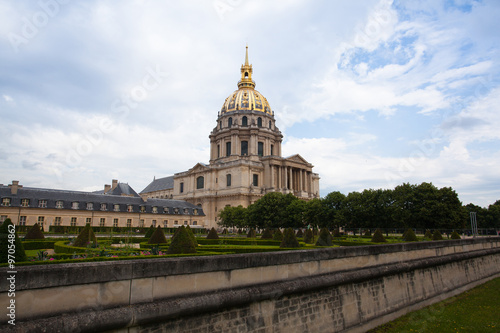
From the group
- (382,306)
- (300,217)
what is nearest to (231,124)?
(300,217)

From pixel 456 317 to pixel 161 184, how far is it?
91.2m

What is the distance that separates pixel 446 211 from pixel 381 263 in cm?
3123

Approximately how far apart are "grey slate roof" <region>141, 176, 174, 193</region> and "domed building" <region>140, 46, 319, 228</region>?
4.86m

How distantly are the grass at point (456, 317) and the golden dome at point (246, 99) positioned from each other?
68208 millimetres

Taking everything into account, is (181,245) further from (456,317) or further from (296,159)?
(296,159)

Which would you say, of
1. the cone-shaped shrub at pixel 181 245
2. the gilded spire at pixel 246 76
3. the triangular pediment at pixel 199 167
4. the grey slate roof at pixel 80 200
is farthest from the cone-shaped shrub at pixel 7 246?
the gilded spire at pixel 246 76

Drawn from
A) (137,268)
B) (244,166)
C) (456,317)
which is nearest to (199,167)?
(244,166)

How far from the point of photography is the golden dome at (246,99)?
262 feet

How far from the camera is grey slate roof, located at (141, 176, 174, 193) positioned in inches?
3661

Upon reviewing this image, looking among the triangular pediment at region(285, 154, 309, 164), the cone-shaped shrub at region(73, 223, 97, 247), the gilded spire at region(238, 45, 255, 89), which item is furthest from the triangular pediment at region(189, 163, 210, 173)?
the cone-shaped shrub at region(73, 223, 97, 247)

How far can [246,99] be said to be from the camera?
265 ft

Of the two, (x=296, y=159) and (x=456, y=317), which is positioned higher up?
(x=296, y=159)

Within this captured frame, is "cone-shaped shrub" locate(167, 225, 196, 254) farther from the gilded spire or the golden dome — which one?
the gilded spire

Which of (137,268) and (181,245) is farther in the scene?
(181,245)
